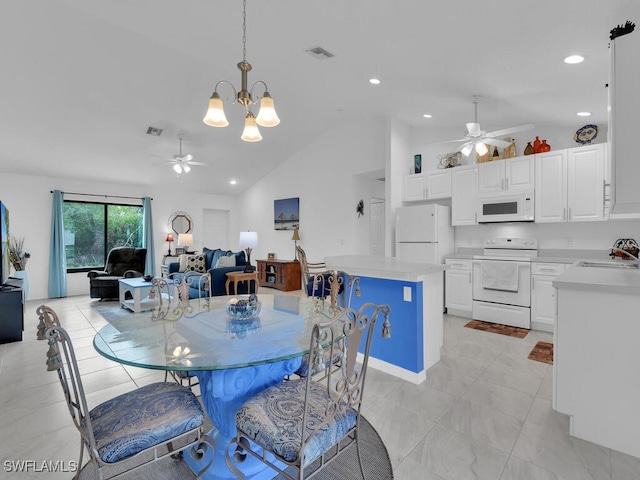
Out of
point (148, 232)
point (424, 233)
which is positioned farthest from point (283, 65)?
point (148, 232)

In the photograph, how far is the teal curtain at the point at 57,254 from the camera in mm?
5988

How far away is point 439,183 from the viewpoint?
488 centimetres


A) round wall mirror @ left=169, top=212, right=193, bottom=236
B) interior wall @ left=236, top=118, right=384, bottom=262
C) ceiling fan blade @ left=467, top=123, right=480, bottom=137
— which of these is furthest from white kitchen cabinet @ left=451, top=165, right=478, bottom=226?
round wall mirror @ left=169, top=212, right=193, bottom=236

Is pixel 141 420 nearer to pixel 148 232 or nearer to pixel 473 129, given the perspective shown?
pixel 473 129

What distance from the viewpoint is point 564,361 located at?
192 cm

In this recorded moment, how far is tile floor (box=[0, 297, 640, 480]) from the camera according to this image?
5.36 ft

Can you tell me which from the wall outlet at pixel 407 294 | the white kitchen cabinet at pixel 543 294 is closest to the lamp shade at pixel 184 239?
the wall outlet at pixel 407 294

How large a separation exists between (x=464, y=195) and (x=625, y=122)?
10.2ft

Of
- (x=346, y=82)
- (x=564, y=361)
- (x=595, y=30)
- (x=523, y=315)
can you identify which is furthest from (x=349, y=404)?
(x=346, y=82)

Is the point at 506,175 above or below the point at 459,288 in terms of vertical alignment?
above

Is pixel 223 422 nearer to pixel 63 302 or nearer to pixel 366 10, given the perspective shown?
pixel 366 10

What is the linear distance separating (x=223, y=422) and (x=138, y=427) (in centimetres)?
48

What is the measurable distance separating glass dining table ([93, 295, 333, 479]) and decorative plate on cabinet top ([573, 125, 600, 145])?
403 centimetres

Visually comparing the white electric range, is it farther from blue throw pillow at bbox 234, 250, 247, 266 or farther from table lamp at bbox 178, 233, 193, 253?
table lamp at bbox 178, 233, 193, 253
